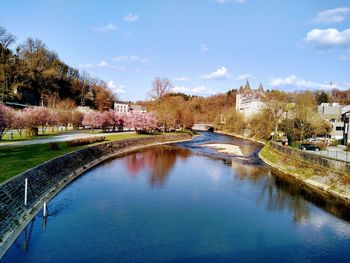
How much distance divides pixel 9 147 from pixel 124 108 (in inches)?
4833

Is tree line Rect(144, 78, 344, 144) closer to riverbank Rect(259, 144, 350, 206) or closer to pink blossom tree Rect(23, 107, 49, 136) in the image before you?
riverbank Rect(259, 144, 350, 206)

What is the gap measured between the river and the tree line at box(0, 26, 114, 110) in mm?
49869

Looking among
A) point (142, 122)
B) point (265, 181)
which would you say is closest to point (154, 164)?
point (265, 181)

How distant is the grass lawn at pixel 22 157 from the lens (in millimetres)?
21625

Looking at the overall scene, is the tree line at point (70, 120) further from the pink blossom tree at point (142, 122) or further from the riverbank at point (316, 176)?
the riverbank at point (316, 176)

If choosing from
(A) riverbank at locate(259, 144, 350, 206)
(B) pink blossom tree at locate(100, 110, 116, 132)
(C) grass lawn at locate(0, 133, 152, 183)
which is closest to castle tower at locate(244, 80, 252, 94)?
(B) pink blossom tree at locate(100, 110, 116, 132)

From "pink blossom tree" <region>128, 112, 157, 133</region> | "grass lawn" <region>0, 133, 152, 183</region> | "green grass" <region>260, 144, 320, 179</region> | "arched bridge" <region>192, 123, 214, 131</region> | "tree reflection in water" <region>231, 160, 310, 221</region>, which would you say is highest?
"pink blossom tree" <region>128, 112, 157, 133</region>

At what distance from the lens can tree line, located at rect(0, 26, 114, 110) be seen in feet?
240

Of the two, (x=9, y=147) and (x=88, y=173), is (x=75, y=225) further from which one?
(x=9, y=147)

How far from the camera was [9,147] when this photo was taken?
1232 inches

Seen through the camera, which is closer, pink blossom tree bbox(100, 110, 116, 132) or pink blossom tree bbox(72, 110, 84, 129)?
pink blossom tree bbox(100, 110, 116, 132)

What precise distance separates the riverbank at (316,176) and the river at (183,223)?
1.99 metres

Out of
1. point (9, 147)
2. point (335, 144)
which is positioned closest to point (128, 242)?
point (9, 147)

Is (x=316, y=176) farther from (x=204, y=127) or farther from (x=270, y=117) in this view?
(x=204, y=127)
